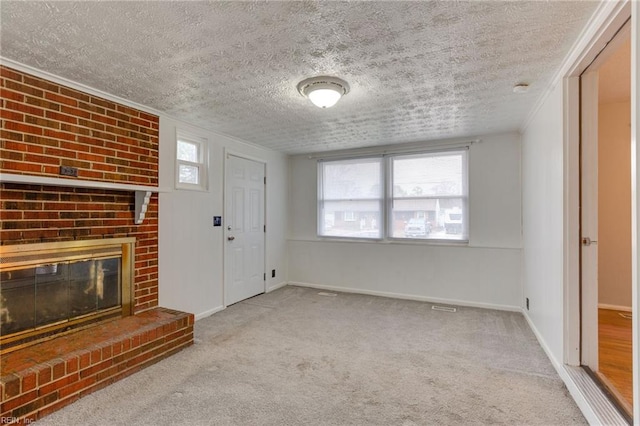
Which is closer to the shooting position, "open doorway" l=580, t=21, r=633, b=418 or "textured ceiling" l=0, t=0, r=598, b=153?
"textured ceiling" l=0, t=0, r=598, b=153

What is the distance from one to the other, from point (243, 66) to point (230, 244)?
8.59 ft

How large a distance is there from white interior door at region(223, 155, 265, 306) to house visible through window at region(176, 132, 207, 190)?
39 centimetres

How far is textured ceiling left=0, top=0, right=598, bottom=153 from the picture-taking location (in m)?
1.63

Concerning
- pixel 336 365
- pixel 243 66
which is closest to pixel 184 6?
pixel 243 66

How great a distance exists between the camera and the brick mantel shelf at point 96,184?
81.2 inches

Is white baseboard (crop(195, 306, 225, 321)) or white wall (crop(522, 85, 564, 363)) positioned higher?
white wall (crop(522, 85, 564, 363))

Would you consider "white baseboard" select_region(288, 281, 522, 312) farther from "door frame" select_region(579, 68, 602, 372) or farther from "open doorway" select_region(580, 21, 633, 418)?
"door frame" select_region(579, 68, 602, 372)

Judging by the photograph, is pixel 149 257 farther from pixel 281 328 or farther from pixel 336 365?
pixel 336 365

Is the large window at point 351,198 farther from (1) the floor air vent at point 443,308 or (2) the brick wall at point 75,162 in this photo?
(2) the brick wall at point 75,162

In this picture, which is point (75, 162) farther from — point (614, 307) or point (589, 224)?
point (614, 307)

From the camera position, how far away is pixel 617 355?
8.38 ft

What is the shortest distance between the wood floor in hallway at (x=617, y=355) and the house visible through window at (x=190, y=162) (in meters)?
4.08

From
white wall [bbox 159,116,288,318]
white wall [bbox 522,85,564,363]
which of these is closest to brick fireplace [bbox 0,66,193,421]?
white wall [bbox 159,116,288,318]

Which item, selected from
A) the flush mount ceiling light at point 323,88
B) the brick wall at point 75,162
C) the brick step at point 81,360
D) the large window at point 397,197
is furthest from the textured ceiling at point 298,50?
the brick step at point 81,360
